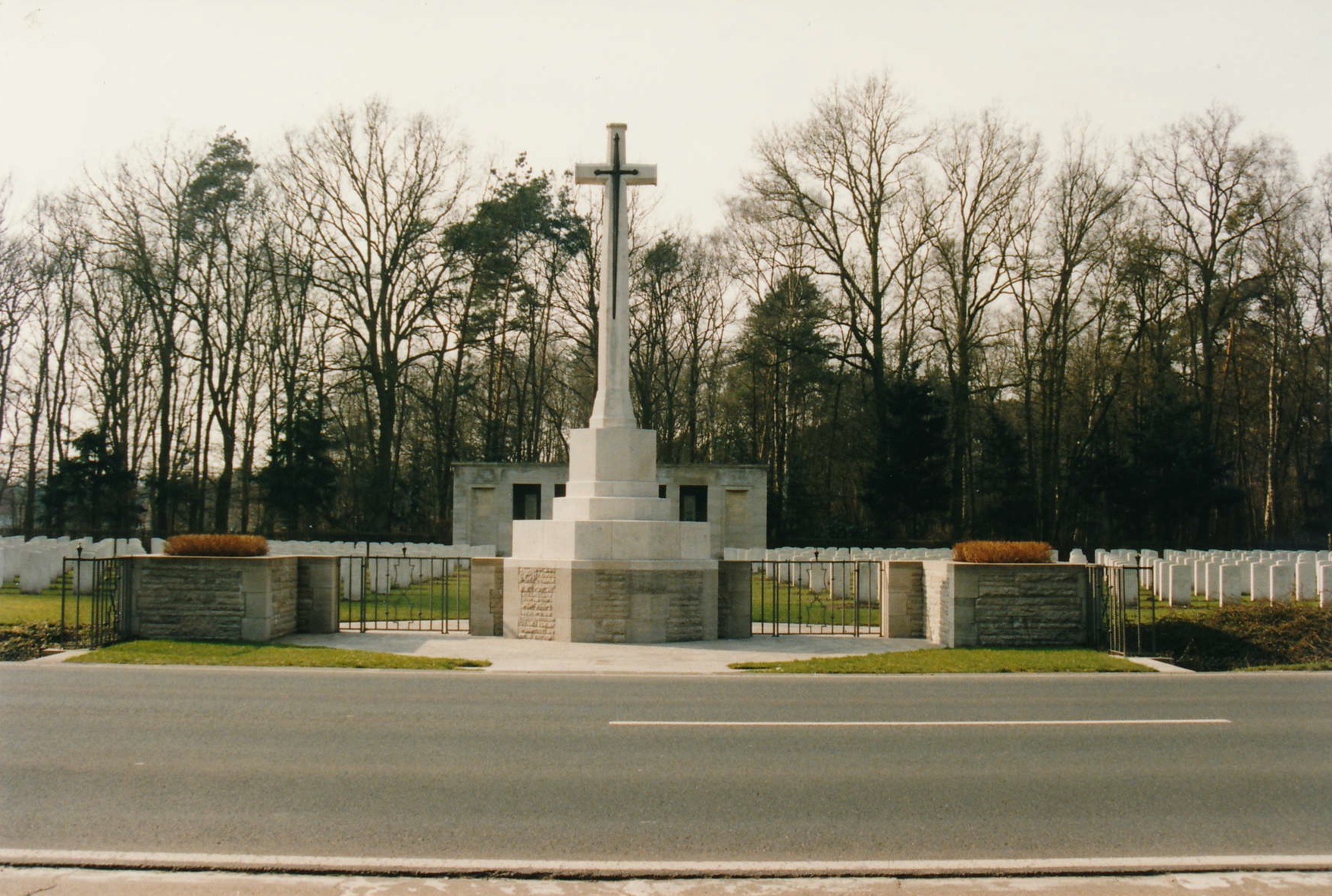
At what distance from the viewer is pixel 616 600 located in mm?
15953

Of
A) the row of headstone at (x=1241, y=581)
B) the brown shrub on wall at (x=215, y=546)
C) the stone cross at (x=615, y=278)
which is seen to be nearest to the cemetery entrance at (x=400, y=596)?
the brown shrub on wall at (x=215, y=546)

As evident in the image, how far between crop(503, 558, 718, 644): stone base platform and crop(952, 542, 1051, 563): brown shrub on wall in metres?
3.58

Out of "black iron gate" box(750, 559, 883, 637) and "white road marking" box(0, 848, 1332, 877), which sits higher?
"white road marking" box(0, 848, 1332, 877)

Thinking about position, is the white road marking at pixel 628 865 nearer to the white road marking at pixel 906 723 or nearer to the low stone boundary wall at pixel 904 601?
the white road marking at pixel 906 723

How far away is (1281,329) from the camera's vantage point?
40625 mm

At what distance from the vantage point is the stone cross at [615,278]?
17.4 m

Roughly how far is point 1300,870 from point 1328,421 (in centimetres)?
4129

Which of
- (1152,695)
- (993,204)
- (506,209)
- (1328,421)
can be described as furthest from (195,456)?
(1328,421)

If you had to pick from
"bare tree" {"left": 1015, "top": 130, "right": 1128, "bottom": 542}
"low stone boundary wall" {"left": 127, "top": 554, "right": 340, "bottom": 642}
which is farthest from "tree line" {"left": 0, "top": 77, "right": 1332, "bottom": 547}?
"low stone boundary wall" {"left": 127, "top": 554, "right": 340, "bottom": 642}

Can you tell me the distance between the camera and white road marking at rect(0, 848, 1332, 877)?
17.5 ft

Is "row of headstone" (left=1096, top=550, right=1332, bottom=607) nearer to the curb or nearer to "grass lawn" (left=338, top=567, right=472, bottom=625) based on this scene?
"grass lawn" (left=338, top=567, right=472, bottom=625)

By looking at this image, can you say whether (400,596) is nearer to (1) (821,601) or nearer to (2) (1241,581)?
(1) (821,601)

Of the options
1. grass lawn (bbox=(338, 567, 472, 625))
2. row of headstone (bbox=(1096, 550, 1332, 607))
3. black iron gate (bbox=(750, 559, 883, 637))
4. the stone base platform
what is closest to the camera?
the stone base platform

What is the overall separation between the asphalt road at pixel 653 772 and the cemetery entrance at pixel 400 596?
679cm
